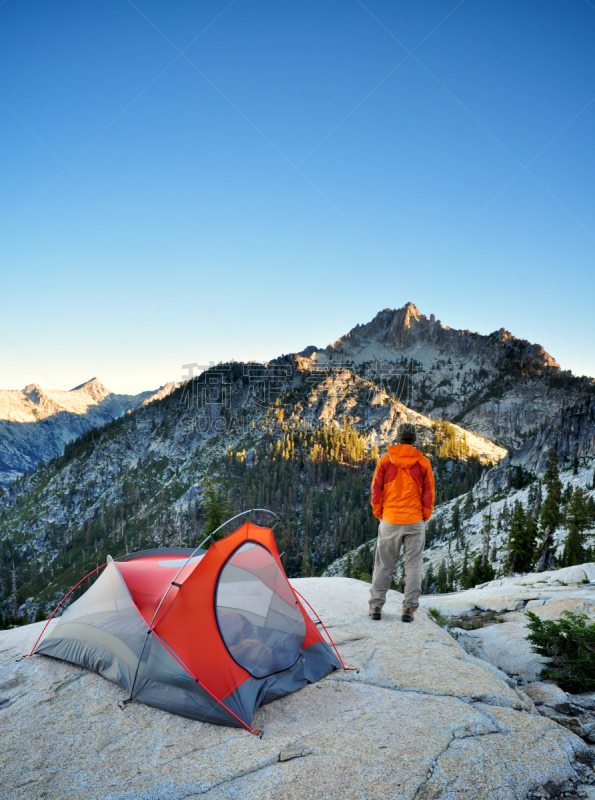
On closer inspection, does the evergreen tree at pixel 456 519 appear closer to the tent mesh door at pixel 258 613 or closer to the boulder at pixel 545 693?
the boulder at pixel 545 693

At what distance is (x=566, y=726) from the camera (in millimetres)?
6184

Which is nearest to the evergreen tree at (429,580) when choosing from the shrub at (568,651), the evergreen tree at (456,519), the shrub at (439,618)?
the evergreen tree at (456,519)

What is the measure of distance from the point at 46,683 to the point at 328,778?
5.66 m

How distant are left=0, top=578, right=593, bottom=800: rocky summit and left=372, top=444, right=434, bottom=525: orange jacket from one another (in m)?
2.88

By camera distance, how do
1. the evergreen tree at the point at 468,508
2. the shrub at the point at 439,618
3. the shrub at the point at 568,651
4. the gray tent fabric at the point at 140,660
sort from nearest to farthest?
the gray tent fabric at the point at 140,660 < the shrub at the point at 568,651 < the shrub at the point at 439,618 < the evergreen tree at the point at 468,508

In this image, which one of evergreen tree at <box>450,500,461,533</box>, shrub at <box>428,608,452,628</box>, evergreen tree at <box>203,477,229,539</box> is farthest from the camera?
evergreen tree at <box>450,500,461,533</box>

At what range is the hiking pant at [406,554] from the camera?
9430mm

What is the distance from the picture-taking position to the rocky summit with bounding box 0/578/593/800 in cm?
472

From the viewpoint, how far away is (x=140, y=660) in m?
7.12

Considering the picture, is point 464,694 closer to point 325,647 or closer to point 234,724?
point 325,647

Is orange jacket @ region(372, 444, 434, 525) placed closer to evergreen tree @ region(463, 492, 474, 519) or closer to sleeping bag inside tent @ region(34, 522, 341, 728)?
sleeping bag inside tent @ region(34, 522, 341, 728)

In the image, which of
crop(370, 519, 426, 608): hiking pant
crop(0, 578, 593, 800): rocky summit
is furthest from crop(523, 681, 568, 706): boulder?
crop(370, 519, 426, 608): hiking pant

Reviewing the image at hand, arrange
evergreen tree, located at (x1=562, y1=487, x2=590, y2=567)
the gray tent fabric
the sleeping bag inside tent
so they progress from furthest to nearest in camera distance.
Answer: evergreen tree, located at (x1=562, y1=487, x2=590, y2=567), the sleeping bag inside tent, the gray tent fabric

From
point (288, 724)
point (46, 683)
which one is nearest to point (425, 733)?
point (288, 724)
